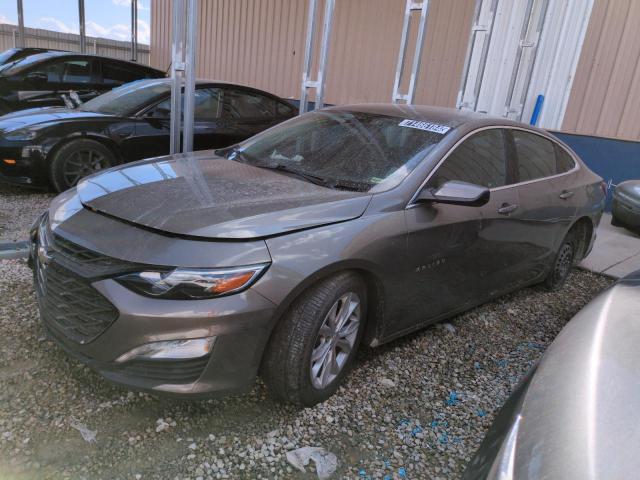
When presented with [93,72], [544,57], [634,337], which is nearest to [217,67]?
[93,72]

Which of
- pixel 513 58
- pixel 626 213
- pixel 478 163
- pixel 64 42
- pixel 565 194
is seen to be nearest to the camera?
pixel 478 163

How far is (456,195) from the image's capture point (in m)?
2.78

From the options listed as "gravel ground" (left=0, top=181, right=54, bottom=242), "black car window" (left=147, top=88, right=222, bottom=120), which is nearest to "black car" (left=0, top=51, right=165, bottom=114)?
"gravel ground" (left=0, top=181, right=54, bottom=242)

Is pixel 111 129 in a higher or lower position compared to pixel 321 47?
lower

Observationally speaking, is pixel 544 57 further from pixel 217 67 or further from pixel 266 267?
pixel 217 67

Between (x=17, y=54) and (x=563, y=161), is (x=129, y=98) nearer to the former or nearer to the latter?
(x=17, y=54)

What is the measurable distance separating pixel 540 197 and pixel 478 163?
2.49 ft

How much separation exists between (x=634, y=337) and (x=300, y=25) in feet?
33.4

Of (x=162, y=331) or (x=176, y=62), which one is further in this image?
(x=176, y=62)

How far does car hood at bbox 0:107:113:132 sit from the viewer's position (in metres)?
5.51

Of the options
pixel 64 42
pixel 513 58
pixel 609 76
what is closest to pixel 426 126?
pixel 513 58

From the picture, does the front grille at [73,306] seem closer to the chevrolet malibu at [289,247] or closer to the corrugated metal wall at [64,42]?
the chevrolet malibu at [289,247]

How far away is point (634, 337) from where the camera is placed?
5.24 feet

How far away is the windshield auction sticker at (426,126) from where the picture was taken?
10.5 ft
